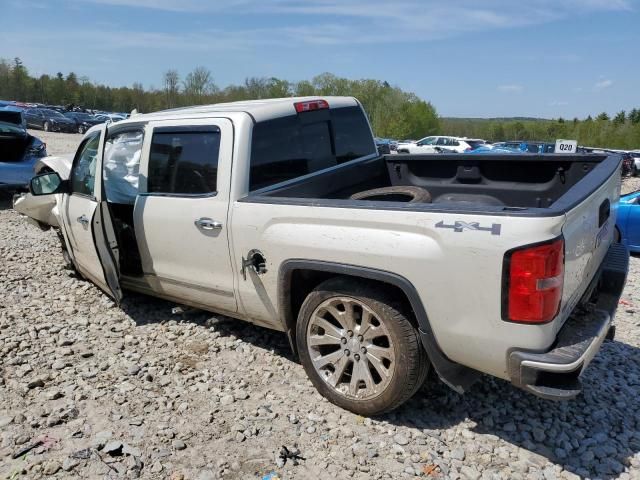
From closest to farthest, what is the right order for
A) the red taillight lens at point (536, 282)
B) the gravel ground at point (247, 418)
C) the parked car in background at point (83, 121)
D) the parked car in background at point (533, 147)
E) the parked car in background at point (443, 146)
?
the red taillight lens at point (536, 282), the gravel ground at point (247, 418), the parked car in background at point (533, 147), the parked car in background at point (443, 146), the parked car in background at point (83, 121)

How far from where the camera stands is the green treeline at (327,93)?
6100 cm

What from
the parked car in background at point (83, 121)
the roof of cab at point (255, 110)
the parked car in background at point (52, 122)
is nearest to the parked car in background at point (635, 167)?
the roof of cab at point (255, 110)

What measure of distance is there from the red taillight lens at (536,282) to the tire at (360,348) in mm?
650

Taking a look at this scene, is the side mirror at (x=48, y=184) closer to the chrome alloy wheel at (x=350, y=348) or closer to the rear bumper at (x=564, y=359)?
the chrome alloy wheel at (x=350, y=348)

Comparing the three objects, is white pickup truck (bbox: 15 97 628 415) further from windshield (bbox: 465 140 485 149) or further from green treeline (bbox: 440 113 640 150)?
green treeline (bbox: 440 113 640 150)

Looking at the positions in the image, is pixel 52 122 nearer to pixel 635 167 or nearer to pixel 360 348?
pixel 635 167

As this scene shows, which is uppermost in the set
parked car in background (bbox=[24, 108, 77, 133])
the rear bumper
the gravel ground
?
parked car in background (bbox=[24, 108, 77, 133])

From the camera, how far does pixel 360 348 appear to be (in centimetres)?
320

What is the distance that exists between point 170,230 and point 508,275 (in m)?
2.58

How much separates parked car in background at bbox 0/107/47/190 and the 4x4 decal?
380 inches

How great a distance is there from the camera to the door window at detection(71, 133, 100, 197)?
16.4ft

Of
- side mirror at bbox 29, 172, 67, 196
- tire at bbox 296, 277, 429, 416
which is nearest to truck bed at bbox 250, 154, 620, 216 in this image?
tire at bbox 296, 277, 429, 416

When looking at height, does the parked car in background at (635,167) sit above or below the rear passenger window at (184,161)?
below

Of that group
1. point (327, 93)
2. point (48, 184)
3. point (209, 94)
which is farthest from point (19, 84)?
point (48, 184)
